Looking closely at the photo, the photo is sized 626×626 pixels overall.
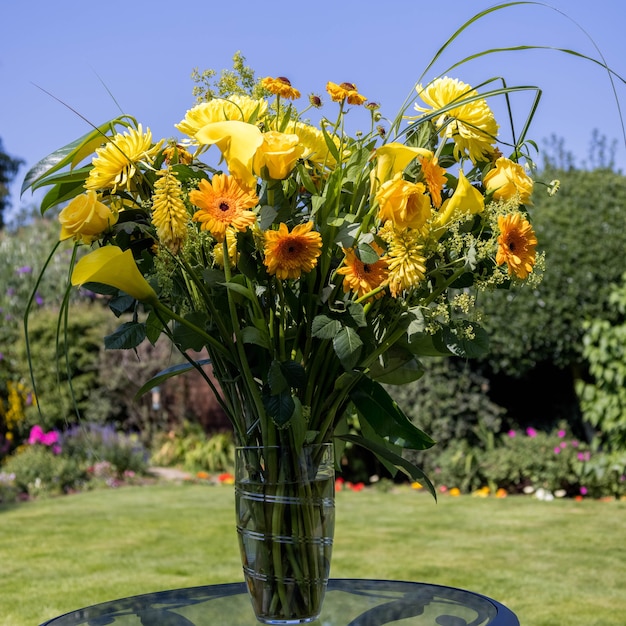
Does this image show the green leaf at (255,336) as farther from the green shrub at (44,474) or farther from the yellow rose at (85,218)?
the green shrub at (44,474)

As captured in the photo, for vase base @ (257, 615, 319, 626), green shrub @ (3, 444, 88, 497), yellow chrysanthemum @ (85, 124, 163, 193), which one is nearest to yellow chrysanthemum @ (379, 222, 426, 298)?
yellow chrysanthemum @ (85, 124, 163, 193)

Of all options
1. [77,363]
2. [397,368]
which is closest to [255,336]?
[397,368]

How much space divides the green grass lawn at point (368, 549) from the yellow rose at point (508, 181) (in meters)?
2.79

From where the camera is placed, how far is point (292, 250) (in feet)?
4.35

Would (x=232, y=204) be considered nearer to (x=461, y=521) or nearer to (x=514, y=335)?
(x=461, y=521)

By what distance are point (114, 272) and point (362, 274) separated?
411 mm

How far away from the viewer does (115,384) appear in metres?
9.29

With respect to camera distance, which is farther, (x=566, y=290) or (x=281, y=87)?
(x=566, y=290)

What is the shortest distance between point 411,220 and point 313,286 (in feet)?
0.76

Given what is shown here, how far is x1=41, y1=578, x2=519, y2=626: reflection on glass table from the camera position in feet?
5.25

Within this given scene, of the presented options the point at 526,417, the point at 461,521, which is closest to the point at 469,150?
the point at 461,521

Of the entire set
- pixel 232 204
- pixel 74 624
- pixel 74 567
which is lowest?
pixel 74 567

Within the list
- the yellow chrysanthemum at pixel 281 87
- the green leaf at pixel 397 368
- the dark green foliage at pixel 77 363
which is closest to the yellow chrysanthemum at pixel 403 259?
the green leaf at pixel 397 368

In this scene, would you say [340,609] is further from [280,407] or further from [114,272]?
[114,272]
